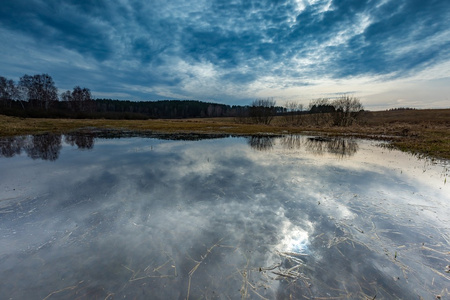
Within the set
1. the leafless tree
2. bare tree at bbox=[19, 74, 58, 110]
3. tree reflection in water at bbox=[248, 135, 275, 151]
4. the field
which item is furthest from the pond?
bare tree at bbox=[19, 74, 58, 110]

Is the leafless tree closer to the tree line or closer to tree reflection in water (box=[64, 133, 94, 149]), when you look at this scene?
the tree line

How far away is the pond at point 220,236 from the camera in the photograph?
11.1 ft

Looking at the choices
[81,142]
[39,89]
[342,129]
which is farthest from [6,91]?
[342,129]

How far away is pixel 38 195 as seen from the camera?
22.4 ft

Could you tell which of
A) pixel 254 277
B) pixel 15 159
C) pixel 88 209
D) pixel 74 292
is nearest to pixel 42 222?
pixel 88 209

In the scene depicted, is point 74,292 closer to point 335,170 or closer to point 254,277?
point 254,277

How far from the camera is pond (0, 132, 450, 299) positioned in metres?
3.39

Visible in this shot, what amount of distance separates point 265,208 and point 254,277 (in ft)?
9.49

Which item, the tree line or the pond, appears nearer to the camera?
the pond

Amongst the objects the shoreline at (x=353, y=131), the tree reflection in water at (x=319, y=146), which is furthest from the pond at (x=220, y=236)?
the shoreline at (x=353, y=131)

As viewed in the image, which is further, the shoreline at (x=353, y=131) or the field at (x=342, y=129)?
the field at (x=342, y=129)

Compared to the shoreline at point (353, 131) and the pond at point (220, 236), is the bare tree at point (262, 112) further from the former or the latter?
the pond at point (220, 236)

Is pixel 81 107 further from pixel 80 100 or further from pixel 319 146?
pixel 319 146

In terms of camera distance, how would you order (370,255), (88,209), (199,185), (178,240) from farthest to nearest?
(199,185), (88,209), (178,240), (370,255)
